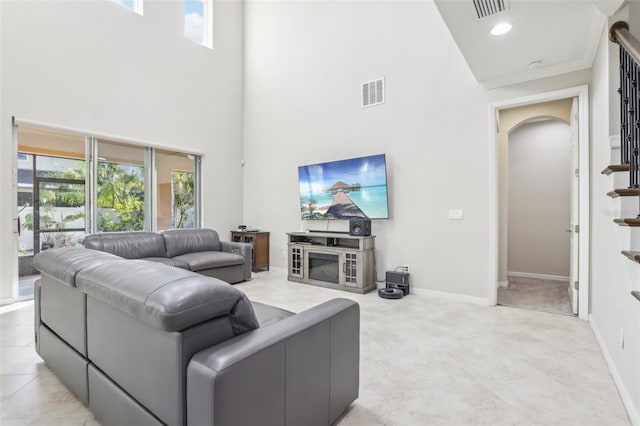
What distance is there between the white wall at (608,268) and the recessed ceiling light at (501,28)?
0.71 m

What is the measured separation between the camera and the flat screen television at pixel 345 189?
447cm

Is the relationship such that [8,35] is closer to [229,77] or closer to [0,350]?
[229,77]

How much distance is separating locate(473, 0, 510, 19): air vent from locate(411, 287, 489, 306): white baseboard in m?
2.93

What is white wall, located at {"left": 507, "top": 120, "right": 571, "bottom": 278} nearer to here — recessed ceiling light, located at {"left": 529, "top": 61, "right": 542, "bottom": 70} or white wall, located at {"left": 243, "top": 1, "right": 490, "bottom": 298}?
white wall, located at {"left": 243, "top": 1, "right": 490, "bottom": 298}

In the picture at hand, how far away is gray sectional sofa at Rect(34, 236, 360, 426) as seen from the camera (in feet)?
3.40

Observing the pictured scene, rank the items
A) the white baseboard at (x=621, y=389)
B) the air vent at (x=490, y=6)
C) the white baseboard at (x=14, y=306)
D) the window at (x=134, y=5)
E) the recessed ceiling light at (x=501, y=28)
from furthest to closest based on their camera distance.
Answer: the window at (x=134, y=5) < the white baseboard at (x=14, y=306) < the recessed ceiling light at (x=501, y=28) < the air vent at (x=490, y=6) < the white baseboard at (x=621, y=389)

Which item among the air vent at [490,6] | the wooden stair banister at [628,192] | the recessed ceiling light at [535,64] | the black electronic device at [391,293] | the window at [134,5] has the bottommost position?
the black electronic device at [391,293]

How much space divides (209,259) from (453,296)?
10.7ft

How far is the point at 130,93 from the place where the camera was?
15.9 ft

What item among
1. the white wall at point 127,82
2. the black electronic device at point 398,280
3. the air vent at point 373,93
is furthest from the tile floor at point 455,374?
the air vent at point 373,93

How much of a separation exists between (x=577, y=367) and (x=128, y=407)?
278 centimetres

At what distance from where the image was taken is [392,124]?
4.49 metres

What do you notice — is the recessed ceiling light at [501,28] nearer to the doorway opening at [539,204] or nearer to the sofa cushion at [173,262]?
the doorway opening at [539,204]

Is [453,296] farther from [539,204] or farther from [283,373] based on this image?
[283,373]
